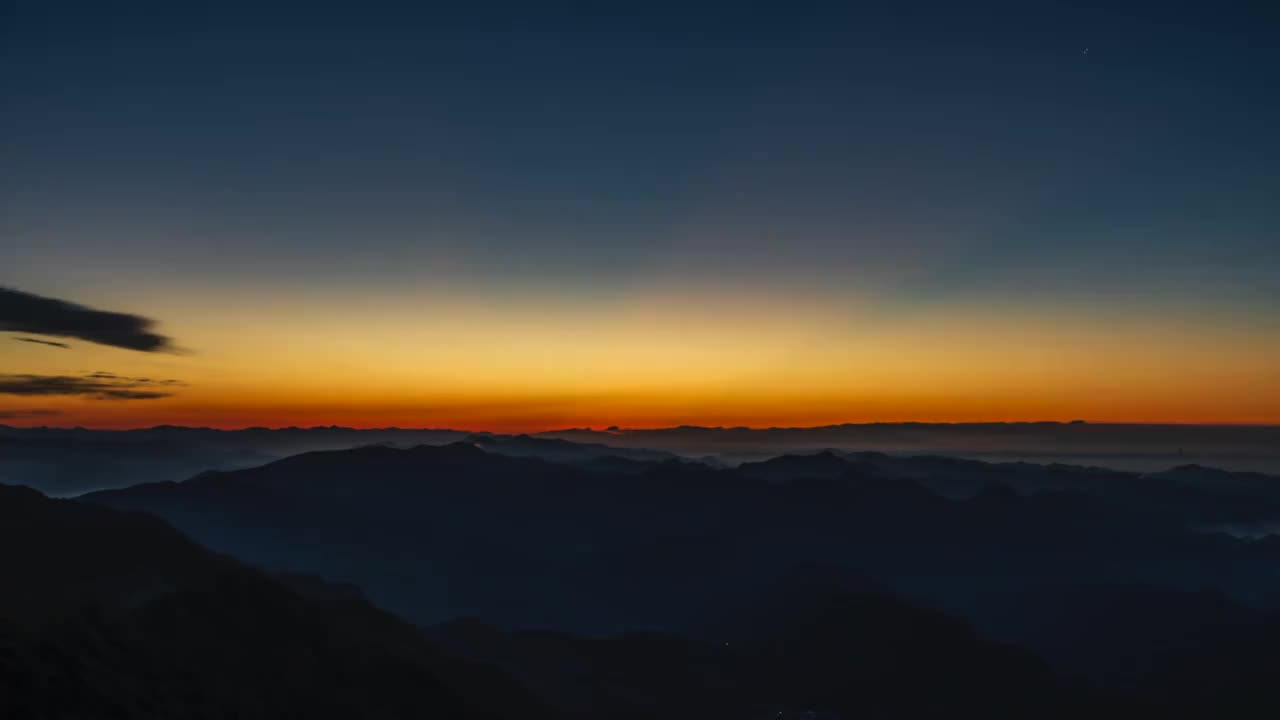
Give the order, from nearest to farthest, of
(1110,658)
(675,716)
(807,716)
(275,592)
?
(275,592)
(675,716)
(807,716)
(1110,658)

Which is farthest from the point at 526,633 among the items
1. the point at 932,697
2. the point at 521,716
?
the point at 932,697

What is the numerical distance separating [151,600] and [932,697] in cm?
13102

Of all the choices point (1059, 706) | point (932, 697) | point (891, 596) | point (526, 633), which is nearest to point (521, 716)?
point (526, 633)

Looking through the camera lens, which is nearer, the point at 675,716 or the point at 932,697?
the point at 675,716

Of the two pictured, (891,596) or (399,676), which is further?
(891,596)

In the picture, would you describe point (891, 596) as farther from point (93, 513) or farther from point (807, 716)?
point (93, 513)

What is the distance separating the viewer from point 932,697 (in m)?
152

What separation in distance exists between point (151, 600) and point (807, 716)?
9552 cm

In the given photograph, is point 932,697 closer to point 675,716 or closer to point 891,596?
point 891,596

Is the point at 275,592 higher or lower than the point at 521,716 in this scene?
higher

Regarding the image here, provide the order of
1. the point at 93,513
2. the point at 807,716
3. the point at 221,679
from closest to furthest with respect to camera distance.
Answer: the point at 221,679, the point at 93,513, the point at 807,716

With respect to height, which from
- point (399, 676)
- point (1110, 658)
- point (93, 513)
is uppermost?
point (93, 513)

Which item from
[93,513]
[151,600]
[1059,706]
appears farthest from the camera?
[1059,706]

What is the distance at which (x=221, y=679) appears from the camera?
2692 inches
